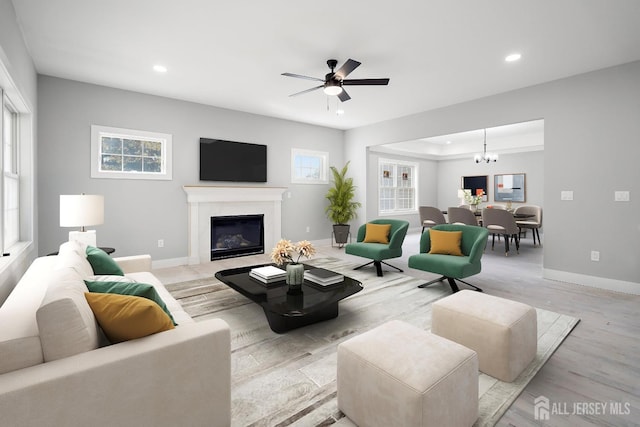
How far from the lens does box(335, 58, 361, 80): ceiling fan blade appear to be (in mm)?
2998

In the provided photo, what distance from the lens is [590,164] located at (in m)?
4.05

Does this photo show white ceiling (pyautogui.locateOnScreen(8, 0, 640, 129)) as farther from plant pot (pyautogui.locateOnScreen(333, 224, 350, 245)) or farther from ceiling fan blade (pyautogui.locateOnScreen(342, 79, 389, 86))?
plant pot (pyautogui.locateOnScreen(333, 224, 350, 245))

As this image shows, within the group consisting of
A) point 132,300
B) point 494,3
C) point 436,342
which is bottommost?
point 436,342

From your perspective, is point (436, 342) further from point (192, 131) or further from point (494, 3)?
point (192, 131)

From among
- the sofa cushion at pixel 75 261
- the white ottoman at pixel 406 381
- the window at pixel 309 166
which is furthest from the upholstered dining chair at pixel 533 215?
the sofa cushion at pixel 75 261

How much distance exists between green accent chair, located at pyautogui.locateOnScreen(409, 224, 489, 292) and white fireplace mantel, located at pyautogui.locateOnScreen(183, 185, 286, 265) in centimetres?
311

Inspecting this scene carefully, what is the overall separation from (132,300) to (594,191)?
5.17 m

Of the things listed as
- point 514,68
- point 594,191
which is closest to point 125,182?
point 514,68

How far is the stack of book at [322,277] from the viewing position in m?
3.05

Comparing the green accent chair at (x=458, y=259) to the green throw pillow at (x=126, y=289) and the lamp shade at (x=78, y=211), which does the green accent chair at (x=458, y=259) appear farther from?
the lamp shade at (x=78, y=211)

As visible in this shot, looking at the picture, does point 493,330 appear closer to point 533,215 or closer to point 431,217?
point 431,217

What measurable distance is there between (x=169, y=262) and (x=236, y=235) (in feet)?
4.19

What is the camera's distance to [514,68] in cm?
389

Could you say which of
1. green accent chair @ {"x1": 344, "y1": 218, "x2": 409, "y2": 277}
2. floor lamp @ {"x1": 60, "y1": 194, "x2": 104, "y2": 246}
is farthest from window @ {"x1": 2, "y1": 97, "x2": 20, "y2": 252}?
green accent chair @ {"x1": 344, "y1": 218, "x2": 409, "y2": 277}
